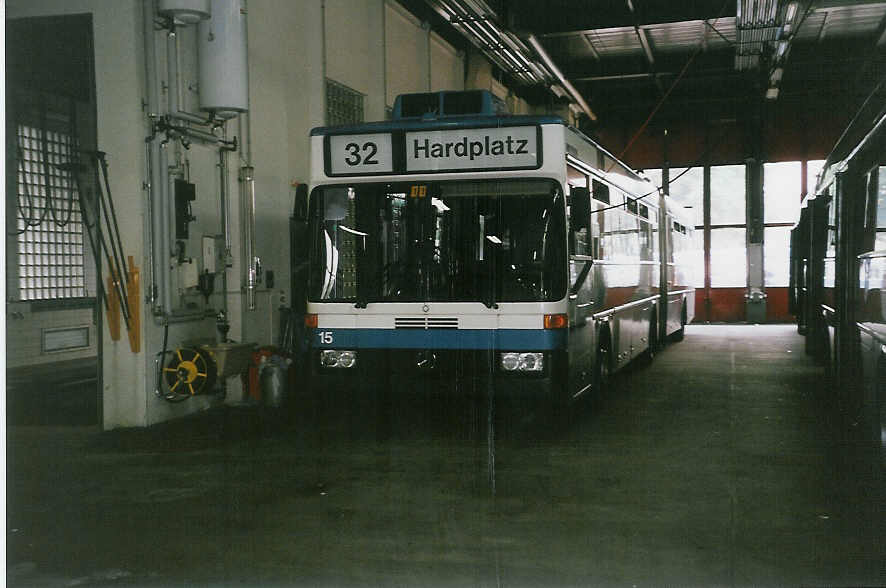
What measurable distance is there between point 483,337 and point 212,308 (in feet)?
13.0

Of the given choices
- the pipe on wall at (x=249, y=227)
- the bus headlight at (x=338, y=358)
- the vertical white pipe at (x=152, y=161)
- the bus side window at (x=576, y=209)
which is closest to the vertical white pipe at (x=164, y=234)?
the vertical white pipe at (x=152, y=161)

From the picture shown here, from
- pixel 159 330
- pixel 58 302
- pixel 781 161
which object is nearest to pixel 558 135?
pixel 159 330

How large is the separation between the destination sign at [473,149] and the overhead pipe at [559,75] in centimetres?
833

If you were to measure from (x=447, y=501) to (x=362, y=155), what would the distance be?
3663 mm

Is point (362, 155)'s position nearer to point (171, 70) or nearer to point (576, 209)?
point (576, 209)

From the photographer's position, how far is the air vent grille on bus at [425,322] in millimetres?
8680

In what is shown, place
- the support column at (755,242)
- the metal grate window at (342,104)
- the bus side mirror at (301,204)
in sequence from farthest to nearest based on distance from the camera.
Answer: the support column at (755,242) → the metal grate window at (342,104) → the bus side mirror at (301,204)

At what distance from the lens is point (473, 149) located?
8812 mm

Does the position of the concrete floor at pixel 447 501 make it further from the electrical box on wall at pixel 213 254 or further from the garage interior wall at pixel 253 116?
the electrical box on wall at pixel 213 254

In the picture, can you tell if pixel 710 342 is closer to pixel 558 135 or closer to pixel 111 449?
pixel 558 135

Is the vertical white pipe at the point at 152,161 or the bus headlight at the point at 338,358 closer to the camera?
the bus headlight at the point at 338,358

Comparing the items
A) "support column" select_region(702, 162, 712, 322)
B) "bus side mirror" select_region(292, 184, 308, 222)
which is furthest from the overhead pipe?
"bus side mirror" select_region(292, 184, 308, 222)

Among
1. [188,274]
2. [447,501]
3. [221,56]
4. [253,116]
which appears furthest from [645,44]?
[447,501]

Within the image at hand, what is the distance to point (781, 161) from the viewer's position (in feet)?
90.9
